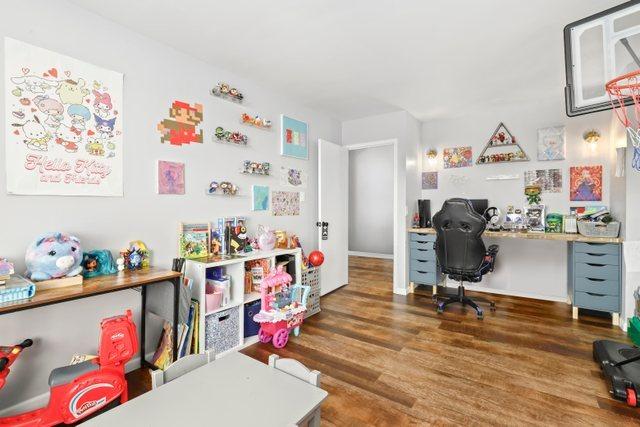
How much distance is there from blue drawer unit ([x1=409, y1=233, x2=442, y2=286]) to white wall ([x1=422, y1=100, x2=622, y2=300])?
754mm

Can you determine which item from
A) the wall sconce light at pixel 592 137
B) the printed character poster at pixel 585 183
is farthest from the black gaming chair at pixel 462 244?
the wall sconce light at pixel 592 137

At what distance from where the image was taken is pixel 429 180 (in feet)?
15.1

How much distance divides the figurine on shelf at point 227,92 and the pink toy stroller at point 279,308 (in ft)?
5.50

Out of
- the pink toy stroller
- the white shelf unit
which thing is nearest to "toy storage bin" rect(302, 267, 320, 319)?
the white shelf unit

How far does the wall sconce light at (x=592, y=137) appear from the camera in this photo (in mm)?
3469

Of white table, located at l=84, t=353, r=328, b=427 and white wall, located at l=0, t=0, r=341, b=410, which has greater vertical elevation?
white wall, located at l=0, t=0, r=341, b=410

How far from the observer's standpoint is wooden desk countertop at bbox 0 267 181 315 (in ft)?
4.62

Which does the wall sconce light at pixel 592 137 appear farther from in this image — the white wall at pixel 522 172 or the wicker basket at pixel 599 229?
the wicker basket at pixel 599 229

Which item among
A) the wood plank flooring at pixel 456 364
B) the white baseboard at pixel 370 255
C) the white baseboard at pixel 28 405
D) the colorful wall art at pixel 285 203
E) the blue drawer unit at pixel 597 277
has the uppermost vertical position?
the colorful wall art at pixel 285 203

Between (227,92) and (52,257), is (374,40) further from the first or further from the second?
(52,257)

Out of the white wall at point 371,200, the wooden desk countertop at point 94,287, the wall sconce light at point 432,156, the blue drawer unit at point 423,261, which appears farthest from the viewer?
the white wall at point 371,200

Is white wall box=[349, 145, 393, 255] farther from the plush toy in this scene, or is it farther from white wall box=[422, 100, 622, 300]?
the plush toy

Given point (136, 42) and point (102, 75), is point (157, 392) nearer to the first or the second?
point (102, 75)

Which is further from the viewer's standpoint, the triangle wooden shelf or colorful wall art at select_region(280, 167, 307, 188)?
the triangle wooden shelf
